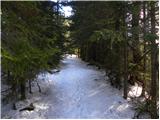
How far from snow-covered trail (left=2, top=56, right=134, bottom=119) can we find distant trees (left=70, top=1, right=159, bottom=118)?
891 millimetres

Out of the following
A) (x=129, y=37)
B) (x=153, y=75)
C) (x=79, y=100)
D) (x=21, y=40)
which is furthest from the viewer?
(x=79, y=100)

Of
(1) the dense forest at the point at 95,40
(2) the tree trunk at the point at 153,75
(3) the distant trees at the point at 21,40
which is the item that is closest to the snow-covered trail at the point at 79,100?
(1) the dense forest at the point at 95,40

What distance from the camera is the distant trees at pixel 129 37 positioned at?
1230cm

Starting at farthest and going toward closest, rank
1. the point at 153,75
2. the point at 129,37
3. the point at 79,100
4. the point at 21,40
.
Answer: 1. the point at 79,100
2. the point at 129,37
3. the point at 153,75
4. the point at 21,40

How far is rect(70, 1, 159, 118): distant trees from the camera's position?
12297mm

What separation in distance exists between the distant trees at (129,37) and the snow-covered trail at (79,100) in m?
0.89

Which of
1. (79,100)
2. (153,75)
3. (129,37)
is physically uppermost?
(129,37)

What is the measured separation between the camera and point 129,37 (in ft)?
45.7

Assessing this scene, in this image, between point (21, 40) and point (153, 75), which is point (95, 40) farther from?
point (21, 40)

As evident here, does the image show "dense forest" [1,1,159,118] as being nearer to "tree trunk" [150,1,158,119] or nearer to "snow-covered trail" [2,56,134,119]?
"tree trunk" [150,1,158,119]

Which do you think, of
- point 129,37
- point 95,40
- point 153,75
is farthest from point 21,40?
point 129,37

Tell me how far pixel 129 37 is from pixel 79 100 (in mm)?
3693

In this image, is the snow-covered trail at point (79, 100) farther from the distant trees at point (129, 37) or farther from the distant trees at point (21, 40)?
the distant trees at point (21, 40)

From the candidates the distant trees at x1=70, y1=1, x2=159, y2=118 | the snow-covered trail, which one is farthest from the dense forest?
the snow-covered trail
